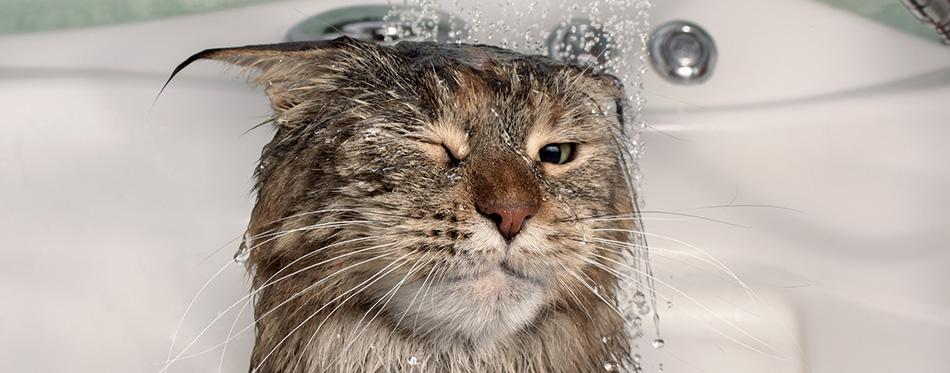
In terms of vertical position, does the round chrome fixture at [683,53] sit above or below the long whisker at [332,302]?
above

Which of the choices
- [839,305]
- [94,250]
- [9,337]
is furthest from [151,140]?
[839,305]

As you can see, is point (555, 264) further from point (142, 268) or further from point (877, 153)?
point (877, 153)

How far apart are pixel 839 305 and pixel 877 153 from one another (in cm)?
44

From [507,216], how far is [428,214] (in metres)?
0.13

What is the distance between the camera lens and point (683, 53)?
212 cm

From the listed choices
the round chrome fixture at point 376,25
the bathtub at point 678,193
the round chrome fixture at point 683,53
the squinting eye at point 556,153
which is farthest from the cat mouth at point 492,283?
the round chrome fixture at point 683,53

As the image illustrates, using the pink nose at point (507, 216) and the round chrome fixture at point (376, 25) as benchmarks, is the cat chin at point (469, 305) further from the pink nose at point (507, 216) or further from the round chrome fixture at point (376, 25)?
the round chrome fixture at point (376, 25)

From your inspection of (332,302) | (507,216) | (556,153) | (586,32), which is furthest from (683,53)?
(332,302)

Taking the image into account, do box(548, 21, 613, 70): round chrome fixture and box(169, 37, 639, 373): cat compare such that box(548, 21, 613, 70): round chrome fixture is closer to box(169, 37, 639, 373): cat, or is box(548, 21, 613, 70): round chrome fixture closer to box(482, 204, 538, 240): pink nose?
box(169, 37, 639, 373): cat

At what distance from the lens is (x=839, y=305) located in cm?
203

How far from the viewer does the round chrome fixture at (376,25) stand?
184cm

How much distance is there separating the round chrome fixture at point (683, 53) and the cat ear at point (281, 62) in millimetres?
1074

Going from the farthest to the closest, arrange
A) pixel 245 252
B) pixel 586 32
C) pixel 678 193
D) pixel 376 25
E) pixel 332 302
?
pixel 678 193, pixel 586 32, pixel 376 25, pixel 245 252, pixel 332 302

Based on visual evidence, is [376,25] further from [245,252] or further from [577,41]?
[245,252]
